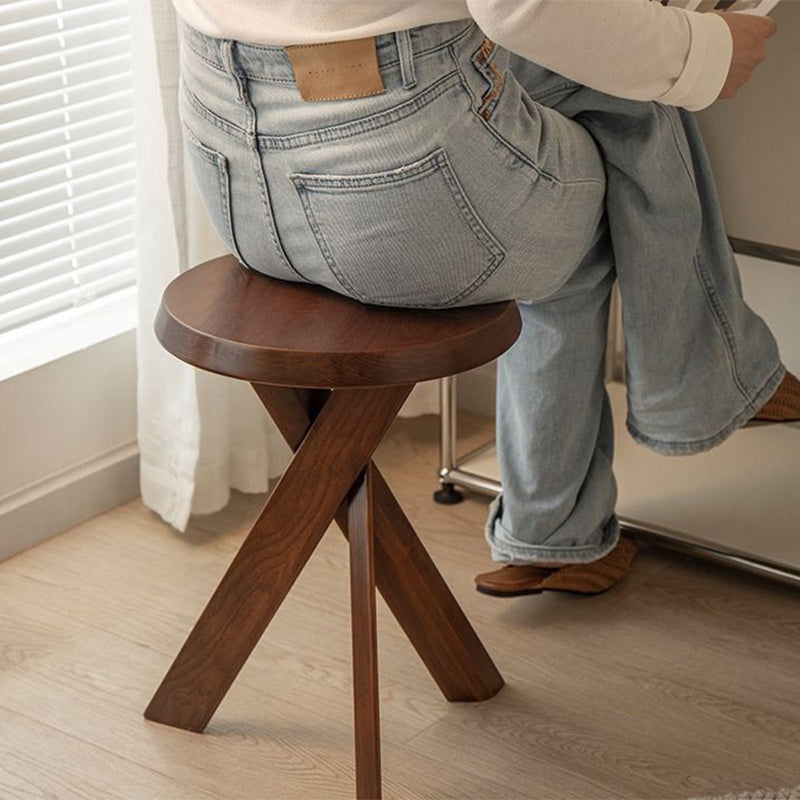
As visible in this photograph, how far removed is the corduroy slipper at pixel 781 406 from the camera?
152cm

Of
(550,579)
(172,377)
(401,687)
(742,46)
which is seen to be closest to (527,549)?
(550,579)

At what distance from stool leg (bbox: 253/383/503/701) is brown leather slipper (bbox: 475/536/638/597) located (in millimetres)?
134

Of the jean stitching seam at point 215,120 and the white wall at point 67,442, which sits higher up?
the jean stitching seam at point 215,120

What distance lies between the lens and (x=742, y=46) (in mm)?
1237

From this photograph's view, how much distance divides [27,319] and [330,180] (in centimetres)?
75

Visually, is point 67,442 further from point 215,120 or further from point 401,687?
point 215,120

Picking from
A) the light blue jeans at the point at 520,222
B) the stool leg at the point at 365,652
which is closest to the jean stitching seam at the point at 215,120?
the light blue jeans at the point at 520,222

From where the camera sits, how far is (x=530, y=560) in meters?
1.59

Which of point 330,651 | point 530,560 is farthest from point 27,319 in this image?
point 530,560

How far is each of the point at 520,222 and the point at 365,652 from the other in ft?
1.31

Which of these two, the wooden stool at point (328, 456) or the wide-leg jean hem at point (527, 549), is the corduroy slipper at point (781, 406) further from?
the wooden stool at point (328, 456)

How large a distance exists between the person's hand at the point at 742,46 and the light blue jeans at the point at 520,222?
A: 0.09m

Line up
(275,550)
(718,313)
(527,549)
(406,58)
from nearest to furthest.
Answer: (406,58)
(275,550)
(718,313)
(527,549)

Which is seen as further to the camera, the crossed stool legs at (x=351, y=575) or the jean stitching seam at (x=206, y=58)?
the crossed stool legs at (x=351, y=575)
